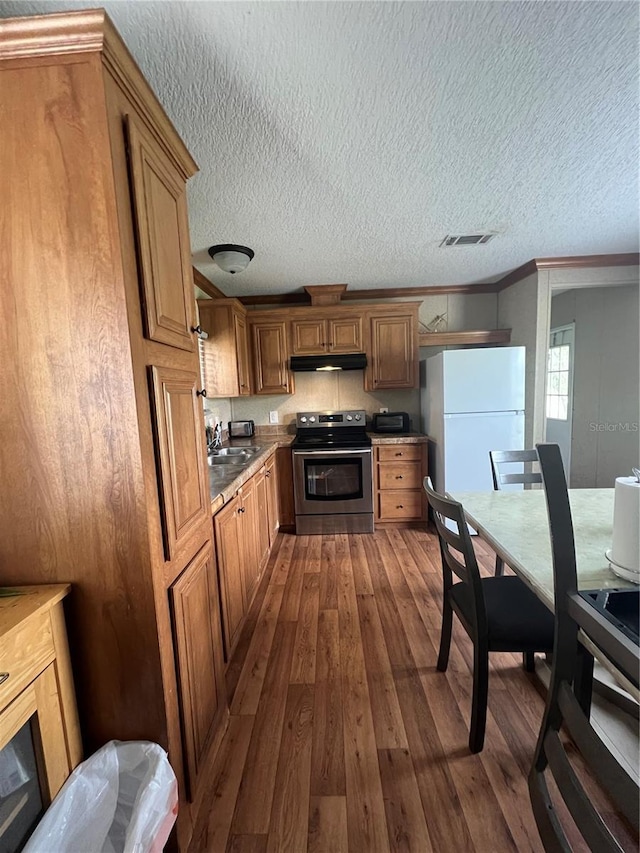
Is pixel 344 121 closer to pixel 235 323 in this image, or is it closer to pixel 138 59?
pixel 138 59

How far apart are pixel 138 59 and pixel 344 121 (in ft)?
2.34

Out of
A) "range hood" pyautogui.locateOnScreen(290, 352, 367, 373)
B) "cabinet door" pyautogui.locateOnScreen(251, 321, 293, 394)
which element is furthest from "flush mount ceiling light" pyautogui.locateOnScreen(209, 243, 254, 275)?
"range hood" pyautogui.locateOnScreen(290, 352, 367, 373)

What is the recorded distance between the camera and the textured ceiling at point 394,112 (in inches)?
38.9

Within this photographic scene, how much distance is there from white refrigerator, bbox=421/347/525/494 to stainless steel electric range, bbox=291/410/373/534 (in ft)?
2.40

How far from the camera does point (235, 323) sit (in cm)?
310

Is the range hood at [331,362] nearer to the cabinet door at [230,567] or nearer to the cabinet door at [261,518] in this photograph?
the cabinet door at [261,518]

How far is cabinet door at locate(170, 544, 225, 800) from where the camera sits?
3.51ft

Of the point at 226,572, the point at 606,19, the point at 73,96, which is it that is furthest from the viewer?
the point at 226,572

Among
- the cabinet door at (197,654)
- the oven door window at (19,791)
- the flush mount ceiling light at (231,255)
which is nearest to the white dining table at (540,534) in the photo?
the cabinet door at (197,654)

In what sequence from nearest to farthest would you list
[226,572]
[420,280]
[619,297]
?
1. [226,572]
2. [420,280]
3. [619,297]

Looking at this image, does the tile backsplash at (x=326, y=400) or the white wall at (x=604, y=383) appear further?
the tile backsplash at (x=326, y=400)

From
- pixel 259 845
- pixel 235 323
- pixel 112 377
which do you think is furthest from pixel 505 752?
pixel 235 323

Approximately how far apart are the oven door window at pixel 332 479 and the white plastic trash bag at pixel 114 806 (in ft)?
7.73

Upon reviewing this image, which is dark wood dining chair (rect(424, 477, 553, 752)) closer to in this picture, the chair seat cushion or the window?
the chair seat cushion
